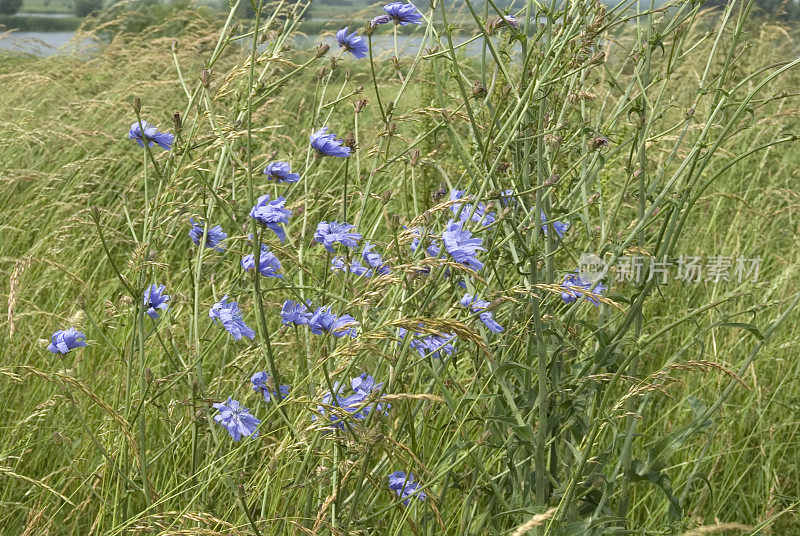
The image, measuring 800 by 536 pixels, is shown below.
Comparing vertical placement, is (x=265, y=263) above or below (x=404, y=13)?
below

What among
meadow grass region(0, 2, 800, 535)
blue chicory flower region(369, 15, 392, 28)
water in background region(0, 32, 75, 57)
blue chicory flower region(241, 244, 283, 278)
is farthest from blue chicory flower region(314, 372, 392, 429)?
water in background region(0, 32, 75, 57)

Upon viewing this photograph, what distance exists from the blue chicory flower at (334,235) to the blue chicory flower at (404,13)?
47cm

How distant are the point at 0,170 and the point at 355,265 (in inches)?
82.5

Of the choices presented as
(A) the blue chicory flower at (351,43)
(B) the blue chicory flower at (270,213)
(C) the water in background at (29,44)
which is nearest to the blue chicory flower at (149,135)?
(B) the blue chicory flower at (270,213)

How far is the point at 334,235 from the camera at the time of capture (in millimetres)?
1473

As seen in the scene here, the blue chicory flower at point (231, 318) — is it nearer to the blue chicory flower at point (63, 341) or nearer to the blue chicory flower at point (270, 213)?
the blue chicory flower at point (270, 213)

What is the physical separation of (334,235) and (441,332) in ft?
1.01

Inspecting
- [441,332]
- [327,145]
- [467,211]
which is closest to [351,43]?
[327,145]

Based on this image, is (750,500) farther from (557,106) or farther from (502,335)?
(557,106)

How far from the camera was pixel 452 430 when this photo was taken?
2146 millimetres

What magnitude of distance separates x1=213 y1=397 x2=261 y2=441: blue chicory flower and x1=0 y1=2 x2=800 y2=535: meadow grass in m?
0.04

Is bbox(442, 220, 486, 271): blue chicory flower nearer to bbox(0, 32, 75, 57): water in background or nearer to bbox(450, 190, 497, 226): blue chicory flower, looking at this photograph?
bbox(450, 190, 497, 226): blue chicory flower

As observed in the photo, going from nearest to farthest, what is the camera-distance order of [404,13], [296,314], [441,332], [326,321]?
[441,332] → [326,321] → [296,314] → [404,13]

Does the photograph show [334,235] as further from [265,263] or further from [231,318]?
[231,318]
